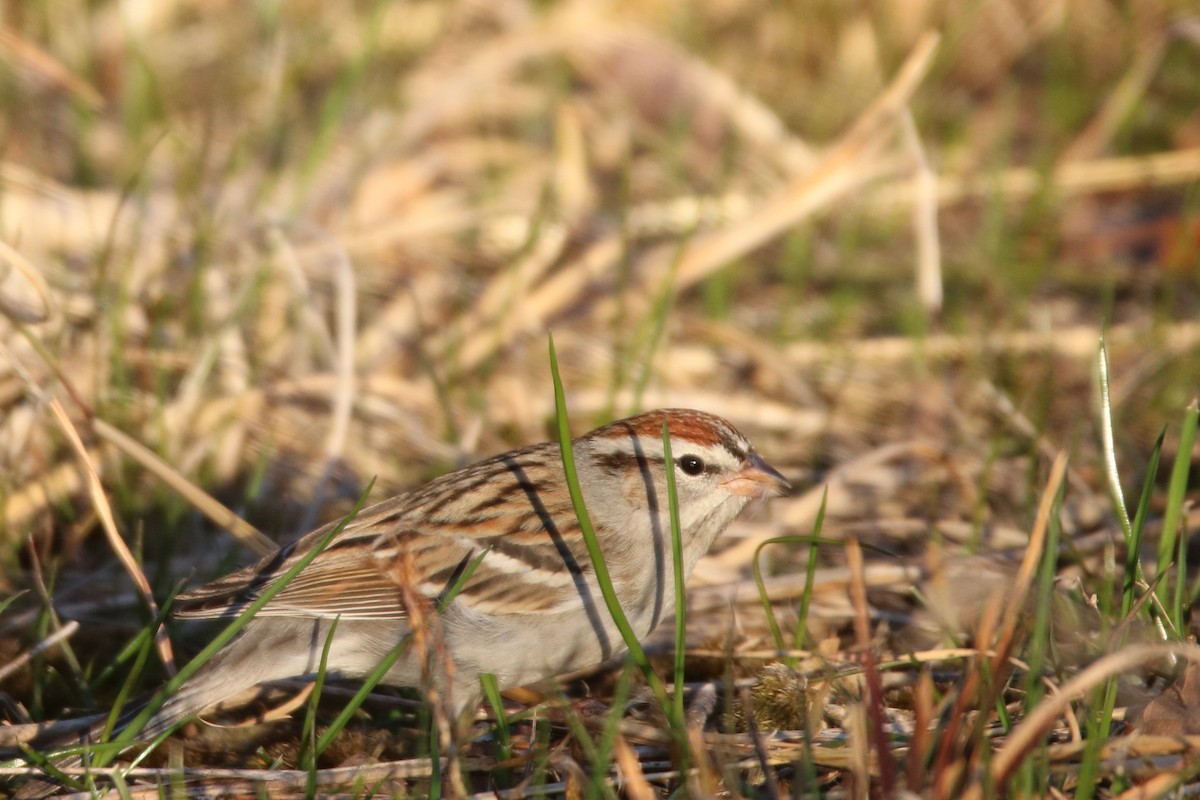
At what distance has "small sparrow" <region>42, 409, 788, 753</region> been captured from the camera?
116 inches

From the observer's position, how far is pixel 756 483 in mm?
3193

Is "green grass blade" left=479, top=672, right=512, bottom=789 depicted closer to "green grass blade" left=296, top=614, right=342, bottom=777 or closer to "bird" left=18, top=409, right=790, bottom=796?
"bird" left=18, top=409, right=790, bottom=796

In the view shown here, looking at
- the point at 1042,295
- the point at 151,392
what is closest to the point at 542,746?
the point at 151,392

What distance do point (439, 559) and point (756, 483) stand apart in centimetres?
76

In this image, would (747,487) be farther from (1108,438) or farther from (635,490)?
Result: (1108,438)

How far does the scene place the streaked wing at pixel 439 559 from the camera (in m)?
2.95

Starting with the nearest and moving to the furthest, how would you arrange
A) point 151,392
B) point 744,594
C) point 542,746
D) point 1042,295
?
point 542,746 → point 744,594 → point 151,392 → point 1042,295

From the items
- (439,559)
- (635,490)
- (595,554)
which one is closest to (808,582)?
(635,490)

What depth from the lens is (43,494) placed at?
143 inches

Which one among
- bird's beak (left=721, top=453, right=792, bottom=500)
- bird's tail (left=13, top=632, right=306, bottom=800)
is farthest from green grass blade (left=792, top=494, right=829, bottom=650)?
bird's tail (left=13, top=632, right=306, bottom=800)

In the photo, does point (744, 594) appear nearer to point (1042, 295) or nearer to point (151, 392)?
point (151, 392)

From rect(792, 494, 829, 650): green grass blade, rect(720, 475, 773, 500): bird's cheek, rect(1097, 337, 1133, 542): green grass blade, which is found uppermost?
rect(1097, 337, 1133, 542): green grass blade

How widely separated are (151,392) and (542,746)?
2.10 metres

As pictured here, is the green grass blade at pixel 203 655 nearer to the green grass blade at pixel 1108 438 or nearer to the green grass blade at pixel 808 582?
the green grass blade at pixel 808 582
